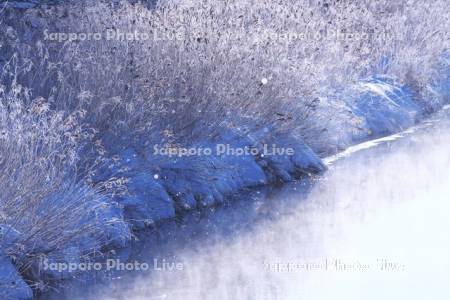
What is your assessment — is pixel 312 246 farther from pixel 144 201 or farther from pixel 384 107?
pixel 384 107

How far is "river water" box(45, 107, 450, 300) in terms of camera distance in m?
7.73

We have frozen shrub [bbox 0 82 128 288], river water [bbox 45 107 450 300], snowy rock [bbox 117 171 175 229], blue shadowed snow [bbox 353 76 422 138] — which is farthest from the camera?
blue shadowed snow [bbox 353 76 422 138]

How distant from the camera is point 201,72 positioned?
35.3 ft

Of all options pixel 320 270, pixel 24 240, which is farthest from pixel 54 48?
pixel 320 270

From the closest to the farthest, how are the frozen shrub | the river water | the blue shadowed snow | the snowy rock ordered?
1. the frozen shrub
2. the river water
3. the snowy rock
4. the blue shadowed snow

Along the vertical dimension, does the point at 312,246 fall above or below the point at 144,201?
below

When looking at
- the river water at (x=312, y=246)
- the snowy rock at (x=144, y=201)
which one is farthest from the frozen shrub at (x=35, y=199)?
the snowy rock at (x=144, y=201)

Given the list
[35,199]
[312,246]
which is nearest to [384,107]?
[312,246]

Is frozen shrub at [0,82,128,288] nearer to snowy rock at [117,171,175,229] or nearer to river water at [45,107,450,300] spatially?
river water at [45,107,450,300]

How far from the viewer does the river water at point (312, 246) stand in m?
7.73

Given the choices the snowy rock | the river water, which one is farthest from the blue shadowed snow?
the snowy rock

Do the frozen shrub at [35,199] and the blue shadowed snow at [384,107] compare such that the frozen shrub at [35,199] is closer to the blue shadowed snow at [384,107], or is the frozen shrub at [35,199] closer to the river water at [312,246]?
the river water at [312,246]

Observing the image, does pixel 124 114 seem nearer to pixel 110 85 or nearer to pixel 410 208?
pixel 110 85

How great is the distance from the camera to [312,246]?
29.6 ft
